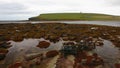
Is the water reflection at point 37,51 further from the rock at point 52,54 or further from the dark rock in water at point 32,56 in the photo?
the rock at point 52,54

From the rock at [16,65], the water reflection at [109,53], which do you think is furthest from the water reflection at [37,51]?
the rock at [16,65]

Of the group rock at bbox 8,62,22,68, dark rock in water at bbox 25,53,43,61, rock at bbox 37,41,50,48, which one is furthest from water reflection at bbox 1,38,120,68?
rock at bbox 8,62,22,68

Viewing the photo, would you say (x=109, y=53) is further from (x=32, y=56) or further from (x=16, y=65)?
(x=16, y=65)

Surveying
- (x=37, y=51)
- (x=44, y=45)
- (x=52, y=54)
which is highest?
(x=44, y=45)

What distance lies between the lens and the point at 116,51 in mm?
41656

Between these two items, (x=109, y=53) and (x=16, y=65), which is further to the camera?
(x=109, y=53)

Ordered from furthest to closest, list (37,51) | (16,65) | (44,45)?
(44,45) → (37,51) → (16,65)

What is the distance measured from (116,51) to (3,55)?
2424 centimetres

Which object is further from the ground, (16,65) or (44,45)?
(44,45)

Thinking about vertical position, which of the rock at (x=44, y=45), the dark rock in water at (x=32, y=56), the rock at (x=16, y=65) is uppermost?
the rock at (x=44, y=45)

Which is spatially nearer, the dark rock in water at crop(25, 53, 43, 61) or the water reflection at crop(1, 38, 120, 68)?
the water reflection at crop(1, 38, 120, 68)

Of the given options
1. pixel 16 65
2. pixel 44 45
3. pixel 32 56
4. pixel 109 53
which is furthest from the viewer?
pixel 44 45

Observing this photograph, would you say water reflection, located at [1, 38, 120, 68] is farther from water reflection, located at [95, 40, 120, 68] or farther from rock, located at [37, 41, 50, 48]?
rock, located at [37, 41, 50, 48]

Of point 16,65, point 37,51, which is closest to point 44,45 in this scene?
point 37,51
